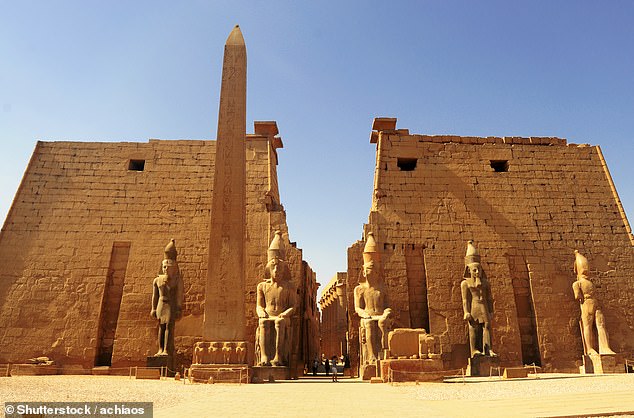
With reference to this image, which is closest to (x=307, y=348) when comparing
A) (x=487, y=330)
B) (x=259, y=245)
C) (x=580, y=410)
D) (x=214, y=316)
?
(x=259, y=245)

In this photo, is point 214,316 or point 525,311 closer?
point 214,316

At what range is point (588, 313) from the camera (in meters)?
10.2

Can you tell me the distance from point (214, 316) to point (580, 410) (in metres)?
4.98

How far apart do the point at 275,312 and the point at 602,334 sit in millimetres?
6453

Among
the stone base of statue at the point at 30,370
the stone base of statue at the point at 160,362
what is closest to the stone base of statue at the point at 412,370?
the stone base of statue at the point at 160,362

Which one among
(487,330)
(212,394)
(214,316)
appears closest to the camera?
(212,394)

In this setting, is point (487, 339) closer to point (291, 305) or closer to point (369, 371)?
point (369, 371)

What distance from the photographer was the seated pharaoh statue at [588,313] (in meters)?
10.0

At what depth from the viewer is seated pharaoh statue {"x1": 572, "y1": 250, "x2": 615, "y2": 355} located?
1003cm

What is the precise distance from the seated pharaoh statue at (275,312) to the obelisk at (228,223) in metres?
1.74

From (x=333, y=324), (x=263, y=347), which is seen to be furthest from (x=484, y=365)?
(x=333, y=324)

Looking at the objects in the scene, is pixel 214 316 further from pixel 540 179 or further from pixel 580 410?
pixel 540 179

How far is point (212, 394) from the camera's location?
577cm

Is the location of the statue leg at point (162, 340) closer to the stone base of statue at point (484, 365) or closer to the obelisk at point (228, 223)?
the obelisk at point (228, 223)
